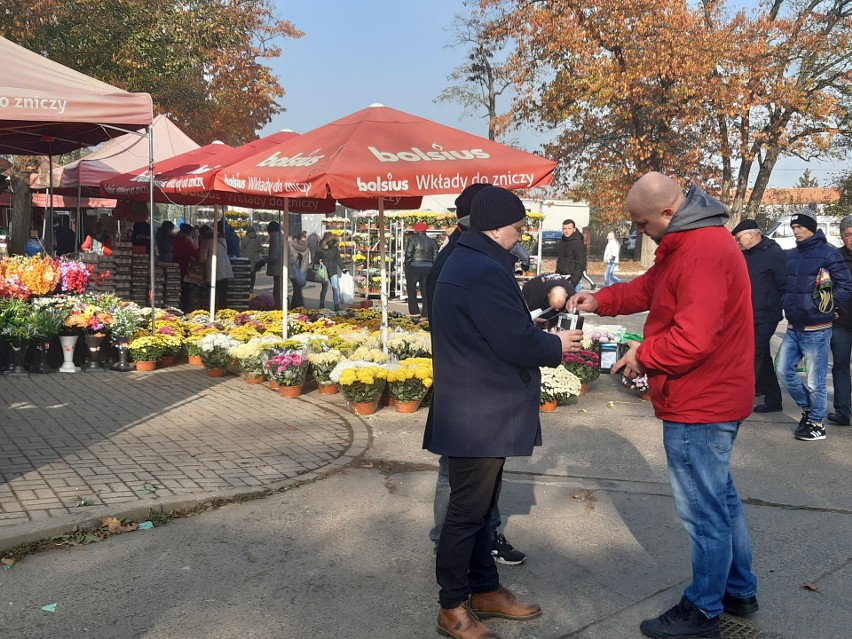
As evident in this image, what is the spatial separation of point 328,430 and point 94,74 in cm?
1456

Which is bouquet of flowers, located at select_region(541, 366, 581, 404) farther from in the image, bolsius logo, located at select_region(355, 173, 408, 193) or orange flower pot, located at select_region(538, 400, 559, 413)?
bolsius logo, located at select_region(355, 173, 408, 193)

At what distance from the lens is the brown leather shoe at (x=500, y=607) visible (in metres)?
3.65

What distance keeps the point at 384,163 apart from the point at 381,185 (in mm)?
310

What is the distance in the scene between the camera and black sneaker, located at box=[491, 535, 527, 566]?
4.27 metres

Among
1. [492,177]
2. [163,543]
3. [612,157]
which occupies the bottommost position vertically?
[163,543]

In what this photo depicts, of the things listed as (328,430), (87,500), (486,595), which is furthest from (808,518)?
(87,500)

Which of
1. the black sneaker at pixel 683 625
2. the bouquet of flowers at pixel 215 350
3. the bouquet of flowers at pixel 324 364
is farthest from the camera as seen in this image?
the bouquet of flowers at pixel 215 350

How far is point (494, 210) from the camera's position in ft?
11.1

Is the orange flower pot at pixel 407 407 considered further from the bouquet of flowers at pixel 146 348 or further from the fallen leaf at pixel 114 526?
the bouquet of flowers at pixel 146 348

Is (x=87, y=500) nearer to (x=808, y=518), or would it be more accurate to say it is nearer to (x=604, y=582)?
(x=604, y=582)

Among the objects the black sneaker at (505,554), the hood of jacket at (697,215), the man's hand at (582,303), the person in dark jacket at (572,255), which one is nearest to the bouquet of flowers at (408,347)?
the black sneaker at (505,554)

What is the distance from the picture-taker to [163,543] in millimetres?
4488

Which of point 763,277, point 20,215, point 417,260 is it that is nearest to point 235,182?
point 763,277

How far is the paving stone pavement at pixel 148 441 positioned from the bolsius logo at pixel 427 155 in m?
2.47
